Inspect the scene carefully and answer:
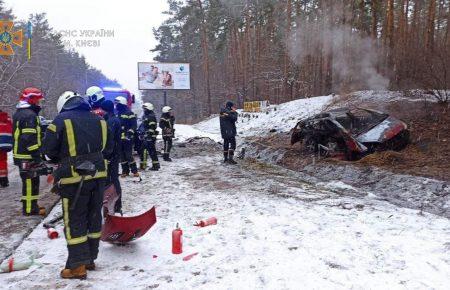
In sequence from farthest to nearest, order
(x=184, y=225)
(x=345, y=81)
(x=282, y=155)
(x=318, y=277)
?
(x=345, y=81) → (x=282, y=155) → (x=184, y=225) → (x=318, y=277)

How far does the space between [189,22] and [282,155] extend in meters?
34.2

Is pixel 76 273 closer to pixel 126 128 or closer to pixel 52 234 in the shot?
pixel 52 234

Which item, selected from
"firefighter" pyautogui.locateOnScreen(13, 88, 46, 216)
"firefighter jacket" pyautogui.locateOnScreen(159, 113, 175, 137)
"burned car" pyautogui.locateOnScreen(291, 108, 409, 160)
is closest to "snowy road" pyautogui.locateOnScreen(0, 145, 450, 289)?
"firefighter" pyautogui.locateOnScreen(13, 88, 46, 216)

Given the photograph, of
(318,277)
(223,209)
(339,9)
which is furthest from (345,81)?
(318,277)

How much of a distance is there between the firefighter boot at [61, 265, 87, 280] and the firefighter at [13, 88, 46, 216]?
8.56 ft

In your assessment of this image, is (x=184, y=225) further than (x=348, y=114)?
No

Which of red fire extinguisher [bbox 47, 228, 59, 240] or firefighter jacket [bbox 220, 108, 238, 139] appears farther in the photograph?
firefighter jacket [bbox 220, 108, 238, 139]

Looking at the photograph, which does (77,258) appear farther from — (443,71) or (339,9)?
(339,9)

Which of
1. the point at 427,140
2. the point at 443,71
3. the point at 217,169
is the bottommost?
the point at 217,169

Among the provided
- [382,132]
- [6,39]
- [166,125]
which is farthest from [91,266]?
[6,39]

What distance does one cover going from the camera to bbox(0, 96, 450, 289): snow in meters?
3.83

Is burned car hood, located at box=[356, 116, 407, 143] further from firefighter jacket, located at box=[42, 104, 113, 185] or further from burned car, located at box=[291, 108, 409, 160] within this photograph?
firefighter jacket, located at box=[42, 104, 113, 185]

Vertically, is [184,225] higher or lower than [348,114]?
lower

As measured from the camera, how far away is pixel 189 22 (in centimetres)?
4328
